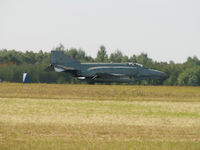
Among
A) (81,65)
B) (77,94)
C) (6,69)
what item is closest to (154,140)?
(77,94)

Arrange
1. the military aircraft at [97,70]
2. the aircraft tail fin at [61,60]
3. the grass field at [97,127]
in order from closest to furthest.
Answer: the grass field at [97,127] < the aircraft tail fin at [61,60] < the military aircraft at [97,70]

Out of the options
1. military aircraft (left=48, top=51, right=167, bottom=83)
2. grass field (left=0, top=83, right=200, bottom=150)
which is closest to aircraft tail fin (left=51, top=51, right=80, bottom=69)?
military aircraft (left=48, top=51, right=167, bottom=83)

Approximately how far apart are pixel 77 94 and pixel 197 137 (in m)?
16.6

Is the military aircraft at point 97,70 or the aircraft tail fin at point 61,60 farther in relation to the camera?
the military aircraft at point 97,70

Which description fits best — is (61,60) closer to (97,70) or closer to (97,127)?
(97,70)

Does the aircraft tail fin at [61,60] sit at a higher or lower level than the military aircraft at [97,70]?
higher

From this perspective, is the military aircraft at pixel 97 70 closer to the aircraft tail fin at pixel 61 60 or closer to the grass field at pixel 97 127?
the aircraft tail fin at pixel 61 60

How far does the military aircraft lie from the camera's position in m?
43.4

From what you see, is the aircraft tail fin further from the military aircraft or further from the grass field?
the grass field

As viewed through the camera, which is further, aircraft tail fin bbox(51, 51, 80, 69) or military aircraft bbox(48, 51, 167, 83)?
military aircraft bbox(48, 51, 167, 83)

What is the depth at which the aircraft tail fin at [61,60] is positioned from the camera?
43.2 metres

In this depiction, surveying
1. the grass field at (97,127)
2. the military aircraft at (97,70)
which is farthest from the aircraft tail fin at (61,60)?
the grass field at (97,127)

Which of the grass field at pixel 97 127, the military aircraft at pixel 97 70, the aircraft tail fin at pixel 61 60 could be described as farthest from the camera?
the military aircraft at pixel 97 70

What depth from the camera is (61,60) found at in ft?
143
